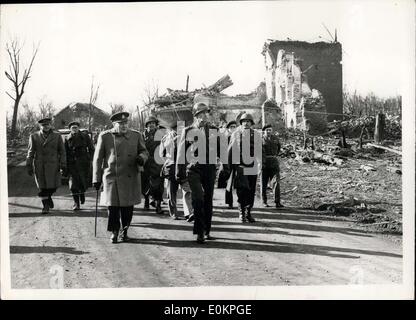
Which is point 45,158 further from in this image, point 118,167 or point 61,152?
point 118,167

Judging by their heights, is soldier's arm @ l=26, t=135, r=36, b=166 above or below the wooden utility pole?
below

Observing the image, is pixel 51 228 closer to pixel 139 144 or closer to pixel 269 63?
pixel 139 144

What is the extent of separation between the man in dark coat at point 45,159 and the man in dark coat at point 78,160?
0.53 meters

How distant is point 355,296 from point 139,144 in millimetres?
3868

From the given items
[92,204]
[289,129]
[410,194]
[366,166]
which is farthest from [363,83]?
[289,129]

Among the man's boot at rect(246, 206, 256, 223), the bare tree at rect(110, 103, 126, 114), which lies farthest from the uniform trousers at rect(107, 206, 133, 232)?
the bare tree at rect(110, 103, 126, 114)

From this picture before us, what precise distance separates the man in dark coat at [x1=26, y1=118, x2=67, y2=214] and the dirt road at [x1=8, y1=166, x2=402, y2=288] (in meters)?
0.86

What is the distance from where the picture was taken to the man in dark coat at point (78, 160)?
31.6 feet

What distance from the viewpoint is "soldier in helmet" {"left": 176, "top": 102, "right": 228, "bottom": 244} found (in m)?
6.84

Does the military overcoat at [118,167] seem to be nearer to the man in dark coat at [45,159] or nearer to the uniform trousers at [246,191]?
the uniform trousers at [246,191]

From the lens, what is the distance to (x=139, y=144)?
23.5 feet

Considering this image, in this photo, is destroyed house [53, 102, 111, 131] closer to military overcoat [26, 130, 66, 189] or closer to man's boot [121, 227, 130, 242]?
military overcoat [26, 130, 66, 189]

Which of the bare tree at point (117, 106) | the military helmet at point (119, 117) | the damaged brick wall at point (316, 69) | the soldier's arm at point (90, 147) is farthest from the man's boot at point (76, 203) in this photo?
the damaged brick wall at point (316, 69)

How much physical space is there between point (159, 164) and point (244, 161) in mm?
2052
